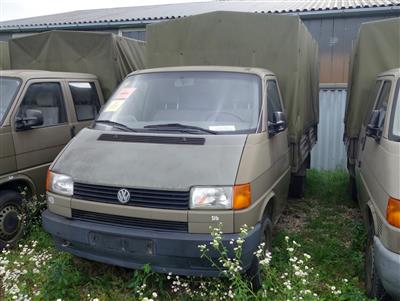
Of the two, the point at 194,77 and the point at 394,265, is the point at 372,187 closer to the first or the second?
the point at 394,265

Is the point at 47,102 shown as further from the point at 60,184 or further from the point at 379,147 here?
the point at 379,147

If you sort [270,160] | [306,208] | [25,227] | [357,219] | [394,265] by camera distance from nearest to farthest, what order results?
1. [394,265]
2. [270,160]
3. [25,227]
4. [357,219]
5. [306,208]

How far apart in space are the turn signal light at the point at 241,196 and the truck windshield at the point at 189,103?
0.72m

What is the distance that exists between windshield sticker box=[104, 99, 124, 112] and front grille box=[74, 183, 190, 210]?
1.11 meters

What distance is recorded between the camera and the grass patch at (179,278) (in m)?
3.27

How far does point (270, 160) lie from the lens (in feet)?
12.9

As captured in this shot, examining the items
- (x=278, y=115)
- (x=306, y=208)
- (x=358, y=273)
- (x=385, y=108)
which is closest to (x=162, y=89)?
(x=278, y=115)

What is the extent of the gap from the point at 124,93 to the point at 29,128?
1.38 m

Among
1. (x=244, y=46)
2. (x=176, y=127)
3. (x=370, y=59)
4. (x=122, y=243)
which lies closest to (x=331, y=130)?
(x=370, y=59)

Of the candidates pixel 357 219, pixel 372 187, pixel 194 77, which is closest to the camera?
pixel 372 187

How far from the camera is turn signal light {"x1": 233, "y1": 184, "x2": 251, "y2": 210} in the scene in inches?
121

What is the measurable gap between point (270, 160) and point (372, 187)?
0.99m

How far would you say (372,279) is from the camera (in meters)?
3.39

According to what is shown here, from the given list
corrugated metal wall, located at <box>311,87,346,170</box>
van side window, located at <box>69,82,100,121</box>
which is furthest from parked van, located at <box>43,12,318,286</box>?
corrugated metal wall, located at <box>311,87,346,170</box>
